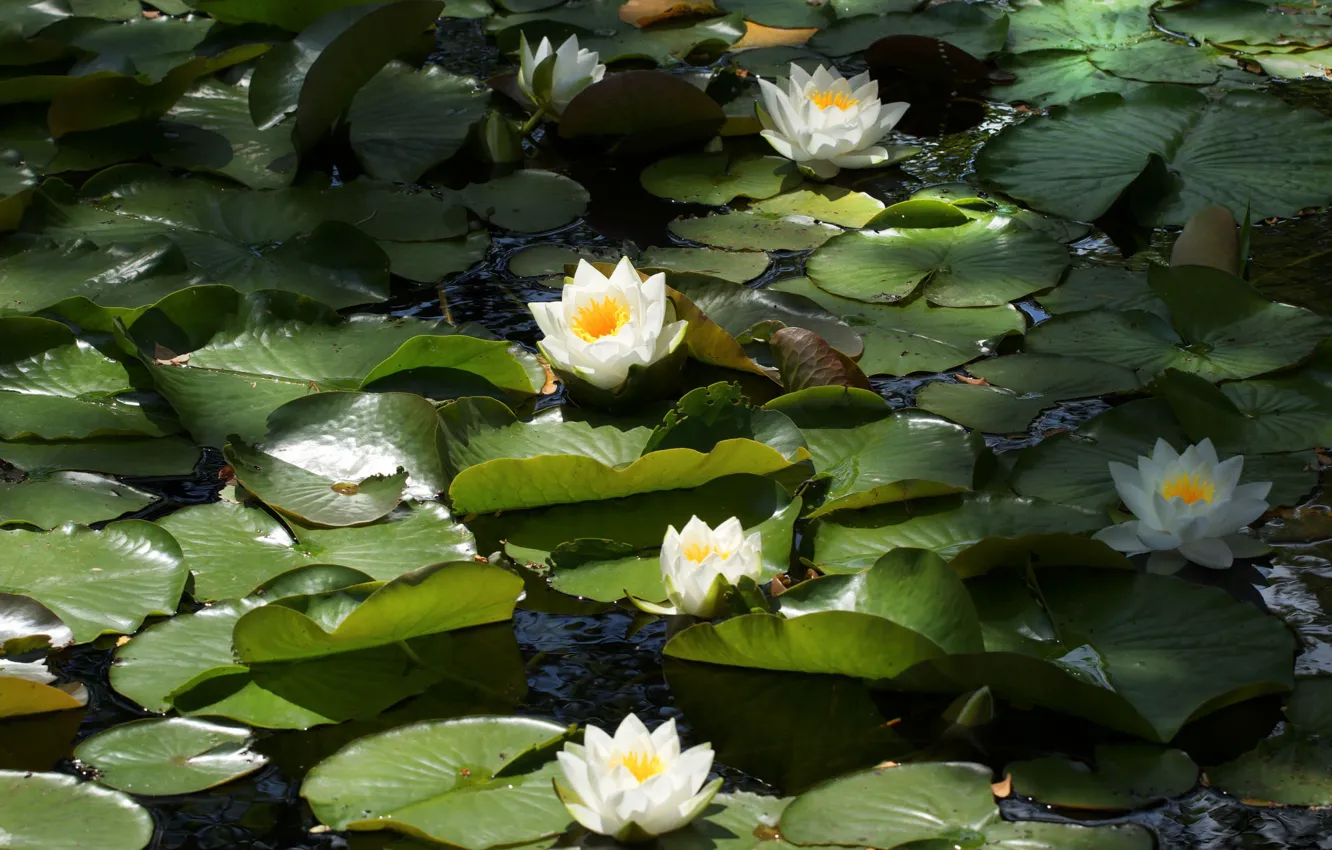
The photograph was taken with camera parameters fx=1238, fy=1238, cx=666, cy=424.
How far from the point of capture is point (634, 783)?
1238 millimetres

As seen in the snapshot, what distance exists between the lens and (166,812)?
1.37 m

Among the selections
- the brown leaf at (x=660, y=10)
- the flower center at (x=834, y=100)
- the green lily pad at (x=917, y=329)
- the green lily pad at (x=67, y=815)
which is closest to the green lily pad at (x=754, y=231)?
the green lily pad at (x=917, y=329)

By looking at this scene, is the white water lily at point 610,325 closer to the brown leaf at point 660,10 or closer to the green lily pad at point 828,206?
the green lily pad at point 828,206

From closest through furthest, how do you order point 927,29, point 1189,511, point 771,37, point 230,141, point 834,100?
point 1189,511 → point 834,100 → point 230,141 → point 927,29 → point 771,37

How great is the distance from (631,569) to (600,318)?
1.53 feet

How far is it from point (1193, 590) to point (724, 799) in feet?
2.21

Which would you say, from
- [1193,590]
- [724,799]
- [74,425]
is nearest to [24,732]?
[74,425]

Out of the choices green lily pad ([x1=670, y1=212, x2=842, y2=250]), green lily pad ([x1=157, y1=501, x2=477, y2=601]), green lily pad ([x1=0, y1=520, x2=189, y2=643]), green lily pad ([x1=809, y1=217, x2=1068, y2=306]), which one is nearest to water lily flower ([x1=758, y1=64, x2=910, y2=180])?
green lily pad ([x1=670, y1=212, x2=842, y2=250])

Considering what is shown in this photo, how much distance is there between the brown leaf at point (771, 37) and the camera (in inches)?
143

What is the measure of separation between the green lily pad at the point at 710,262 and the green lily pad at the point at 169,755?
1.28 meters

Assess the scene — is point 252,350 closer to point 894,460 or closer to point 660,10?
point 894,460

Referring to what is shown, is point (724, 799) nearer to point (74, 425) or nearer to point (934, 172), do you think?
point (74, 425)

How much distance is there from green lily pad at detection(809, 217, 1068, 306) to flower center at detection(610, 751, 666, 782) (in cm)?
130

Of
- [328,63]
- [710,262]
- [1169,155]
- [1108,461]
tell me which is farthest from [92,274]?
[1169,155]
